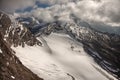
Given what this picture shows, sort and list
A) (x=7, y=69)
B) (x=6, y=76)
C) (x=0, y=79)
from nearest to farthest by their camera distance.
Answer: (x=0, y=79) → (x=6, y=76) → (x=7, y=69)

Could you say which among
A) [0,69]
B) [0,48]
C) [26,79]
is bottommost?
[0,69]

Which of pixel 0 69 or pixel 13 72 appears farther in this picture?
pixel 13 72

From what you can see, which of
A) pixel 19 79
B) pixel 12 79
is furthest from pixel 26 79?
pixel 12 79

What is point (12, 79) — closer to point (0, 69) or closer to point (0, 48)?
point (0, 69)

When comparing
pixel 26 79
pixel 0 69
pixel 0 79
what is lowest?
pixel 0 79

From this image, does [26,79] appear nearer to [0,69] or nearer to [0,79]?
[0,69]

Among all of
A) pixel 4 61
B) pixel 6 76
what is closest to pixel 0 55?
pixel 4 61

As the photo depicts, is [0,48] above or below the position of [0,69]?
above

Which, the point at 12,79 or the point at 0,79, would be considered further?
the point at 12,79

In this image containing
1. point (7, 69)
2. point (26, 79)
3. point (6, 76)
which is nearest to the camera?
point (6, 76)
